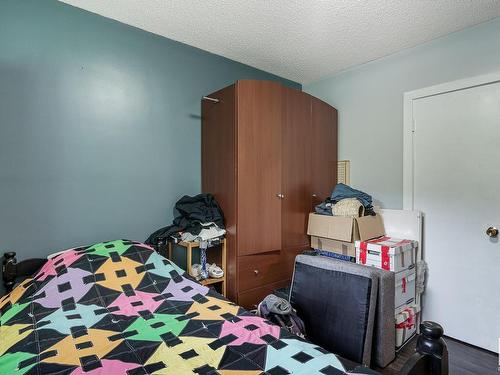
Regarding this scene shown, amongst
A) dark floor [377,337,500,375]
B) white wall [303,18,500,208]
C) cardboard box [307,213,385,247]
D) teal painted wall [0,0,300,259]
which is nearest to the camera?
teal painted wall [0,0,300,259]

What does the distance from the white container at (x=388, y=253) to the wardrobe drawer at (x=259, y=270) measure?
26.6 inches

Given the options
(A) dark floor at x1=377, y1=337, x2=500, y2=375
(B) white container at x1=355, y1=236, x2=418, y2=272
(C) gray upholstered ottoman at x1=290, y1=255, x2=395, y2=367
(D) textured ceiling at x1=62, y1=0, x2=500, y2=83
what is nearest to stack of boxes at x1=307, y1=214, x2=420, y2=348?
(B) white container at x1=355, y1=236, x2=418, y2=272

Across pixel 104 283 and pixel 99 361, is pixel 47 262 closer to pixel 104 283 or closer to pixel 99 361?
pixel 104 283

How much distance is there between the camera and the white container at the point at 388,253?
2158 mm

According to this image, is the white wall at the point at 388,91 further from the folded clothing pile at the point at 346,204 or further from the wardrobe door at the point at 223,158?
the wardrobe door at the point at 223,158

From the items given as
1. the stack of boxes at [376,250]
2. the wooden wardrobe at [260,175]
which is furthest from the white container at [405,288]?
the wooden wardrobe at [260,175]

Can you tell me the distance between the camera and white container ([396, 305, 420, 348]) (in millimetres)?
2131

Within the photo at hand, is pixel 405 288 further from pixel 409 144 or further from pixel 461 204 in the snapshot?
pixel 409 144

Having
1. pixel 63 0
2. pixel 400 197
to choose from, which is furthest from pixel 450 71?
pixel 63 0

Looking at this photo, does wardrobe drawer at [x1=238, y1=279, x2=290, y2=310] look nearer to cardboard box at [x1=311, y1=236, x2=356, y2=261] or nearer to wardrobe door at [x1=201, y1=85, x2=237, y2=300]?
wardrobe door at [x1=201, y1=85, x2=237, y2=300]

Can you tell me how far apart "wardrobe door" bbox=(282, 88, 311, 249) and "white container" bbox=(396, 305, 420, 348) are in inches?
38.1

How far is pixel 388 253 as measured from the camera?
7.08 ft

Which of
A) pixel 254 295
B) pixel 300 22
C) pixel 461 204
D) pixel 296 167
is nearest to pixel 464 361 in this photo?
pixel 461 204

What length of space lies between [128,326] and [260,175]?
4.70ft
